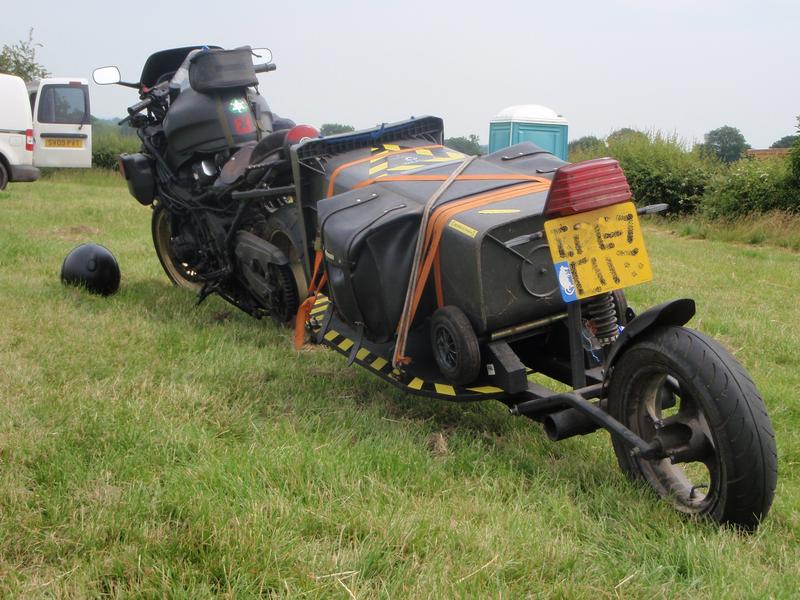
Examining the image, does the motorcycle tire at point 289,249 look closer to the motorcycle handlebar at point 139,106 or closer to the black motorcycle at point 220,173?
the black motorcycle at point 220,173

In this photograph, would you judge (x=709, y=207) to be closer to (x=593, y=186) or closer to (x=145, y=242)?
(x=145, y=242)

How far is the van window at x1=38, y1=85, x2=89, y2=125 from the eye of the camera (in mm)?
17188

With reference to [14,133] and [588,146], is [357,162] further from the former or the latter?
[588,146]

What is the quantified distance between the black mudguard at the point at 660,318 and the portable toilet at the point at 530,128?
12130 mm

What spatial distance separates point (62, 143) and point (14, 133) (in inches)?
98.9

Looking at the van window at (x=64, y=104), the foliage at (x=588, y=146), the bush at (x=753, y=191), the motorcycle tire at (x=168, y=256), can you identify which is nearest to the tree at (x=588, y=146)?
the foliage at (x=588, y=146)

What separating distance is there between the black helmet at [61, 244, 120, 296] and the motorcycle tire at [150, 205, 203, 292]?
23.8 inches

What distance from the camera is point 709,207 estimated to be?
16.5 m

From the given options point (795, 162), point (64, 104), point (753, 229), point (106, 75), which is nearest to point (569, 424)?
point (106, 75)

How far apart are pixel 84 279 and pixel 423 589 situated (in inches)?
197

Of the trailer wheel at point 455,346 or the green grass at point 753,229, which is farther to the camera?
the green grass at point 753,229

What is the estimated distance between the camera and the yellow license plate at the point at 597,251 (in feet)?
10.5

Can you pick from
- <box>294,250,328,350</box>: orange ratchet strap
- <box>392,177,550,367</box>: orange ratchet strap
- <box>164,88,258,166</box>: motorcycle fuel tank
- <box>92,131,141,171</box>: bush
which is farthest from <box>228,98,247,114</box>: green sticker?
<box>92,131,141,171</box>: bush

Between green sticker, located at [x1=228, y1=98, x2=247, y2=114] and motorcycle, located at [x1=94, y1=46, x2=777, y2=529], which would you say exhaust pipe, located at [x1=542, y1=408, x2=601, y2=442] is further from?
green sticker, located at [x1=228, y1=98, x2=247, y2=114]
